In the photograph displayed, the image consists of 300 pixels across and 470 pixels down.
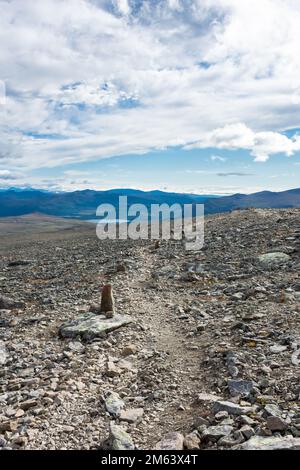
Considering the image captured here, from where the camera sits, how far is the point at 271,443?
661cm

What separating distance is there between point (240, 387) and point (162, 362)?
8.43ft

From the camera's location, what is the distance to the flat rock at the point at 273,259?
19.9 metres

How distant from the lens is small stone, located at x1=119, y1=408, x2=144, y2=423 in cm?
813

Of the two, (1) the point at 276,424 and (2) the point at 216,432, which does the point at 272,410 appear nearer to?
(1) the point at 276,424

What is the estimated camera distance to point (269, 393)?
8.31m

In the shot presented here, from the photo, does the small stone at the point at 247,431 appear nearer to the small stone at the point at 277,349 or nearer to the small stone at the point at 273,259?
the small stone at the point at 277,349

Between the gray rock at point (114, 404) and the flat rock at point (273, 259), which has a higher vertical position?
the flat rock at point (273, 259)

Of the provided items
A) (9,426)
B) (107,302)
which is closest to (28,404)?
(9,426)

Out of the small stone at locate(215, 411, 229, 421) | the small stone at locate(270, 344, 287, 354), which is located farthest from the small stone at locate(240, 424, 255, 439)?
the small stone at locate(270, 344, 287, 354)

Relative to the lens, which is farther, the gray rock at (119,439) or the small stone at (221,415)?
the small stone at (221,415)

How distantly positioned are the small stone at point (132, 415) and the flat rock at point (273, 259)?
42.7ft

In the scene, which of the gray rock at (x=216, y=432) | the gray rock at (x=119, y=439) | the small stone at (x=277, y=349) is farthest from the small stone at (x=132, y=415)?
the small stone at (x=277, y=349)

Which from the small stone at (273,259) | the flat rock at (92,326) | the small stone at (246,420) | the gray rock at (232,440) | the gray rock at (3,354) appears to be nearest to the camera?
the gray rock at (232,440)

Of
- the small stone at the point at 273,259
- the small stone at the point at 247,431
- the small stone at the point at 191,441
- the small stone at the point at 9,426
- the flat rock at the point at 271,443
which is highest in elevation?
the small stone at the point at 273,259
